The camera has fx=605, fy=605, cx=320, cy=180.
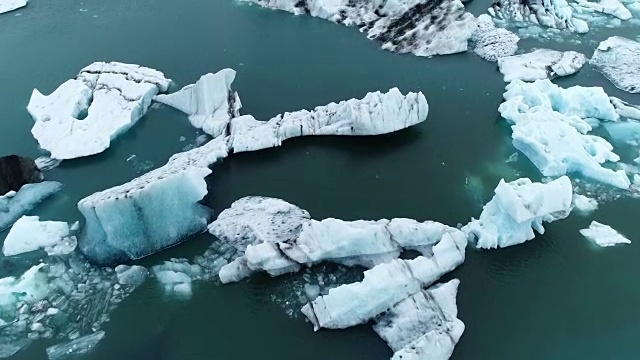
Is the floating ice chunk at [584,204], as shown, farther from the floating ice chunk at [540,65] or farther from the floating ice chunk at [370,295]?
the floating ice chunk at [540,65]

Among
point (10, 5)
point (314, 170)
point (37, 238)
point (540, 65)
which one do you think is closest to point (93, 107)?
point (37, 238)

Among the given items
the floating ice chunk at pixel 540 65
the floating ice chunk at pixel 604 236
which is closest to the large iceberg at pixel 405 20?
the floating ice chunk at pixel 540 65

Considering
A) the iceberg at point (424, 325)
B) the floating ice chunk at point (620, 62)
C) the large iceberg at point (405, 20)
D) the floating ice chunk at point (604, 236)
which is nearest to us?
the iceberg at point (424, 325)

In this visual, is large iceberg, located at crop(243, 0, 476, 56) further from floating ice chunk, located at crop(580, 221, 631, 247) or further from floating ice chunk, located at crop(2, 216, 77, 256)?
floating ice chunk, located at crop(2, 216, 77, 256)

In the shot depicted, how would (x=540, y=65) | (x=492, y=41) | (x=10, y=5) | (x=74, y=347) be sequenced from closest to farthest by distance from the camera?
(x=74, y=347)
(x=540, y=65)
(x=492, y=41)
(x=10, y=5)

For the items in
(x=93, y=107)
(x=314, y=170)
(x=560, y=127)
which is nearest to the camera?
(x=314, y=170)

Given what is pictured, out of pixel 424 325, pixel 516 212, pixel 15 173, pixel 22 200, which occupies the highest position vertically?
pixel 15 173

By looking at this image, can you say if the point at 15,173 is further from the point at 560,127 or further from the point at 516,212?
the point at 560,127
